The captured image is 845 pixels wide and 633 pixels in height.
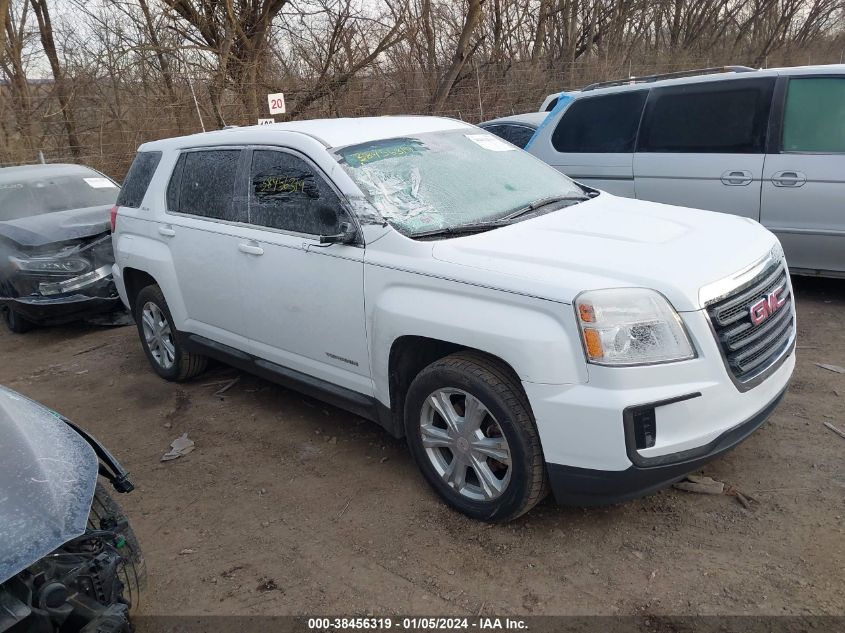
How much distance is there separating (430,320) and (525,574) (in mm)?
1129

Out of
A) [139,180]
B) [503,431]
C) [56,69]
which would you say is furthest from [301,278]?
[56,69]

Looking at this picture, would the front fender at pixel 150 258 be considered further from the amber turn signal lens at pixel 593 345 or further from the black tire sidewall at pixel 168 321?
the amber turn signal lens at pixel 593 345

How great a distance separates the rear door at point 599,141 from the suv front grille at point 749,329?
3.35 meters

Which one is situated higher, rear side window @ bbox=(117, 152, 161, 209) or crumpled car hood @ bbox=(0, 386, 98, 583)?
rear side window @ bbox=(117, 152, 161, 209)

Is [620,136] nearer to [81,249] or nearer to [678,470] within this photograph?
[678,470]

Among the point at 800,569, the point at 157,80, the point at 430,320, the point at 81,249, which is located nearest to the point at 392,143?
the point at 430,320

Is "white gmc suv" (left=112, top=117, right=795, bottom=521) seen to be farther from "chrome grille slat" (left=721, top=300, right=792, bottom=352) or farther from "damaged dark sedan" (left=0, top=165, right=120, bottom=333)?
"damaged dark sedan" (left=0, top=165, right=120, bottom=333)

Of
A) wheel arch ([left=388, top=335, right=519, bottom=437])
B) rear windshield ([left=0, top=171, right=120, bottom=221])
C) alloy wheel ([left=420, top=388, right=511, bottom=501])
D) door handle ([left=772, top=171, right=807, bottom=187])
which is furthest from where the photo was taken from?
rear windshield ([left=0, top=171, right=120, bottom=221])

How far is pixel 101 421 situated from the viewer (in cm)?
496

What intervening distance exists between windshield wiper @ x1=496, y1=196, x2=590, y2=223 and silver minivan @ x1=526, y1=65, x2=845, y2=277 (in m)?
2.34

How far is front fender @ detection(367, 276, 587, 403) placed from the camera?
277cm

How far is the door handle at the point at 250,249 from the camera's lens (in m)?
4.07

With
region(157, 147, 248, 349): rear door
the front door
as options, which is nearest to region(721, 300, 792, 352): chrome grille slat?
the front door

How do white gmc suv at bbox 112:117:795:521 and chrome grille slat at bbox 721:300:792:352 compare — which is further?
chrome grille slat at bbox 721:300:792:352
